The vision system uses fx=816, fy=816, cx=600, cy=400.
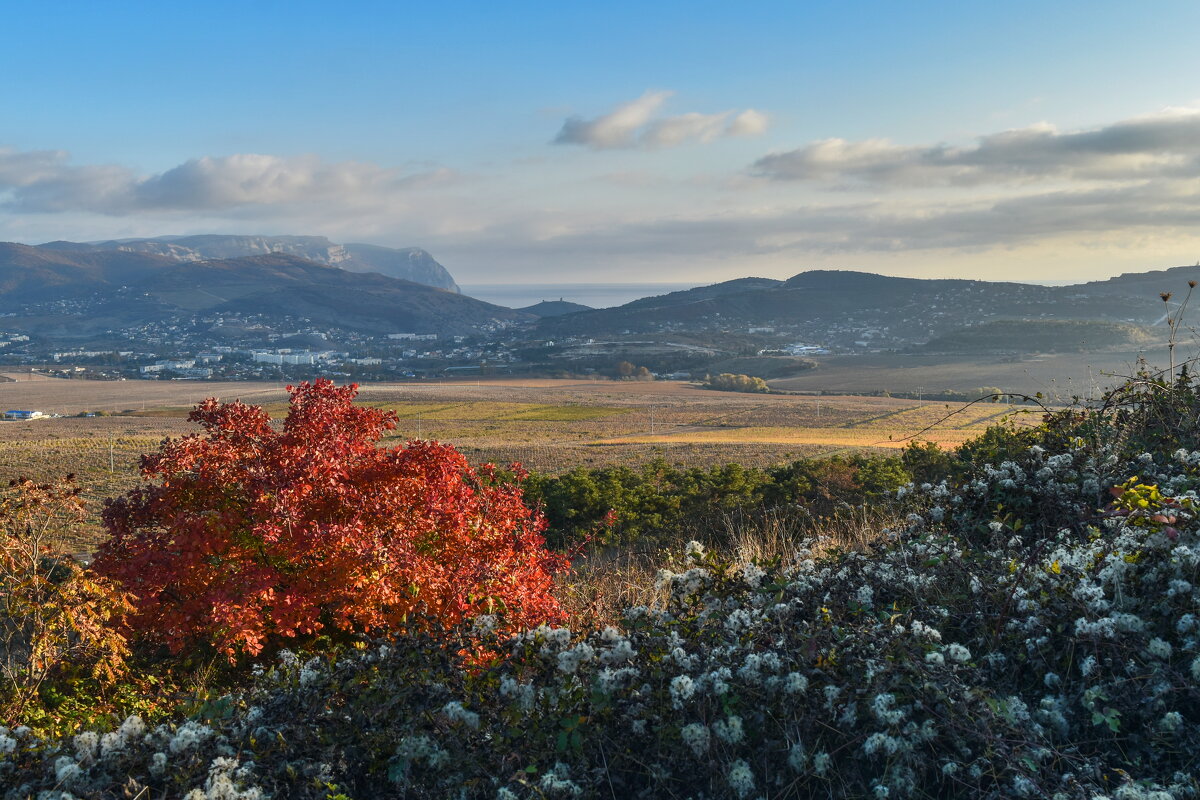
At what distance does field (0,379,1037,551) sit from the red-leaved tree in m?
10.1

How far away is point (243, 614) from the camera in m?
6.09

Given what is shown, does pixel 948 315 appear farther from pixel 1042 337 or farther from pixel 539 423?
pixel 539 423

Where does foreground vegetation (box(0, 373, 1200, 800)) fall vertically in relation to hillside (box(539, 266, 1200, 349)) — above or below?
below

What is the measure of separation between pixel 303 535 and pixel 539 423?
63800 mm

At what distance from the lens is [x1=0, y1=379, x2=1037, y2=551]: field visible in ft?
129

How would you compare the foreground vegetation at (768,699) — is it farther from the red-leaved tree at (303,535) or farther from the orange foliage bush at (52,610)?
the red-leaved tree at (303,535)

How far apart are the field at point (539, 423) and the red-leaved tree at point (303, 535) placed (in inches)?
399

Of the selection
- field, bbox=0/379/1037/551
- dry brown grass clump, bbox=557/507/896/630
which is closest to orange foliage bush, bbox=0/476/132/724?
dry brown grass clump, bbox=557/507/896/630

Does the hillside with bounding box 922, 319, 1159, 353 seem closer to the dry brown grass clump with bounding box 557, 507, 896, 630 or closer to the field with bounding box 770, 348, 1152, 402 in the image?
the field with bounding box 770, 348, 1152, 402

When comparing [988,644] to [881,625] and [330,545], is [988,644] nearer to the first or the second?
[881,625]

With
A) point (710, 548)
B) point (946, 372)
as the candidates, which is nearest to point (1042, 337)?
point (946, 372)

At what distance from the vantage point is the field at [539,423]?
1545 inches

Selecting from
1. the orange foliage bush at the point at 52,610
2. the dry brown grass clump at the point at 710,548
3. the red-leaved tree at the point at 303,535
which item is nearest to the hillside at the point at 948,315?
the dry brown grass clump at the point at 710,548


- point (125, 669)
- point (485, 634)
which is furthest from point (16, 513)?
point (485, 634)
